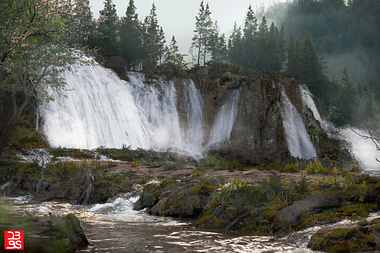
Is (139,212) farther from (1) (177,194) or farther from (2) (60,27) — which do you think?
(2) (60,27)

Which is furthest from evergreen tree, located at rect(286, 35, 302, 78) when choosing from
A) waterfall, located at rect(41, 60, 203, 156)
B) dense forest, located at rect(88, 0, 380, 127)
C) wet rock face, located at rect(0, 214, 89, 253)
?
wet rock face, located at rect(0, 214, 89, 253)

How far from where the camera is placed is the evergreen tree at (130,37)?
2272 inches

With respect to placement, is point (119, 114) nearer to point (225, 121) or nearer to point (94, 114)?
point (94, 114)

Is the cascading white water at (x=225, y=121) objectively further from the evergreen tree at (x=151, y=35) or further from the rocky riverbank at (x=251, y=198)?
the evergreen tree at (x=151, y=35)

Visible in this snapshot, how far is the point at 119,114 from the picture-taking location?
26.8 meters

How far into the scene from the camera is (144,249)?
486cm

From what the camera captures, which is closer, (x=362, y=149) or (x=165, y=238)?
(x=165, y=238)

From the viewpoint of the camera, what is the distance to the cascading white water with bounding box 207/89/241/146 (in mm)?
31245

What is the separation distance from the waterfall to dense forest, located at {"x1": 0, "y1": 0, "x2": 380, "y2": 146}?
2423 millimetres

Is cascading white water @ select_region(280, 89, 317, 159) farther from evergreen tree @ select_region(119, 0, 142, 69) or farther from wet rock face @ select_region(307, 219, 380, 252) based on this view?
evergreen tree @ select_region(119, 0, 142, 69)

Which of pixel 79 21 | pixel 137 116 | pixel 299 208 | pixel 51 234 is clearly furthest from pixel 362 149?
pixel 51 234

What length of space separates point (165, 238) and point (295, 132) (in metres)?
30.4

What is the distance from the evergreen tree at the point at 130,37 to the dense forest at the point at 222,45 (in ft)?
0.45

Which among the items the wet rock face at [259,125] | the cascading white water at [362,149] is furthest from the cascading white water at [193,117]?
the cascading white water at [362,149]
